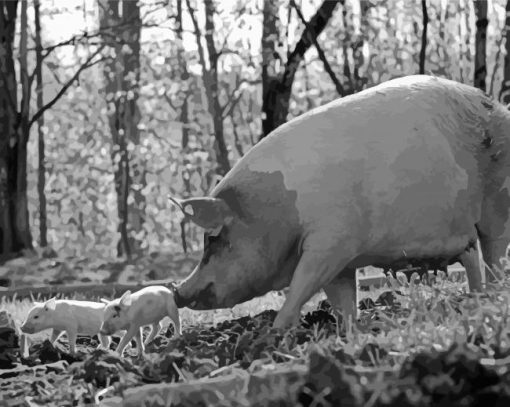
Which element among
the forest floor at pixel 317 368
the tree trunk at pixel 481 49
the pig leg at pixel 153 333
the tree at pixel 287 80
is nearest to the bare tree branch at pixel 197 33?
the tree at pixel 287 80

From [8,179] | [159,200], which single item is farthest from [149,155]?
[8,179]

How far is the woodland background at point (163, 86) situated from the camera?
17.7 metres

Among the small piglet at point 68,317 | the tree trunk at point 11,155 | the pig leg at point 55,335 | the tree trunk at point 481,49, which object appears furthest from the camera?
the tree trunk at point 11,155

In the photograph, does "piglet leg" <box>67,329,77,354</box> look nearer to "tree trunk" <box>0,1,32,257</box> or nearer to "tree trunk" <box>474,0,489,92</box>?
"tree trunk" <box>474,0,489,92</box>

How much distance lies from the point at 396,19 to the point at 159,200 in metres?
14.2

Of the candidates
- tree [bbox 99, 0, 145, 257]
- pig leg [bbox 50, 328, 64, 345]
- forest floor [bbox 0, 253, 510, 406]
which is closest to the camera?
forest floor [bbox 0, 253, 510, 406]

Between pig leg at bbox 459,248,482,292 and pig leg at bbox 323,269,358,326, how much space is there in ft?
2.64

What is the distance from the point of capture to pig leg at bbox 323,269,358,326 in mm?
7097

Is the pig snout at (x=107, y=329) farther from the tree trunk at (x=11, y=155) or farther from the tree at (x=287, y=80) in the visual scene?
the tree trunk at (x=11, y=155)

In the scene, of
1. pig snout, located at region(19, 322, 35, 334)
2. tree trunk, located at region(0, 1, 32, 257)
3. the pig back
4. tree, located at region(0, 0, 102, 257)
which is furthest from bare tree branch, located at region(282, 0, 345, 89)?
pig snout, located at region(19, 322, 35, 334)

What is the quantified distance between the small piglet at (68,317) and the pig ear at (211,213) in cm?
93

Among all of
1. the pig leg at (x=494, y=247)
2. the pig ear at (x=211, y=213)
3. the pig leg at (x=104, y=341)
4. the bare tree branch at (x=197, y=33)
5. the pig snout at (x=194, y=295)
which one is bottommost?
the pig leg at (x=104, y=341)

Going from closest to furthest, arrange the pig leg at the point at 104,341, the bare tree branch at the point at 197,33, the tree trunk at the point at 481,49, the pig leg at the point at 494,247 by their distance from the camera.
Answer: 1. the pig leg at the point at 104,341
2. the pig leg at the point at 494,247
3. the tree trunk at the point at 481,49
4. the bare tree branch at the point at 197,33

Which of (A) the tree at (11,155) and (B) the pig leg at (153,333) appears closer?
(B) the pig leg at (153,333)
